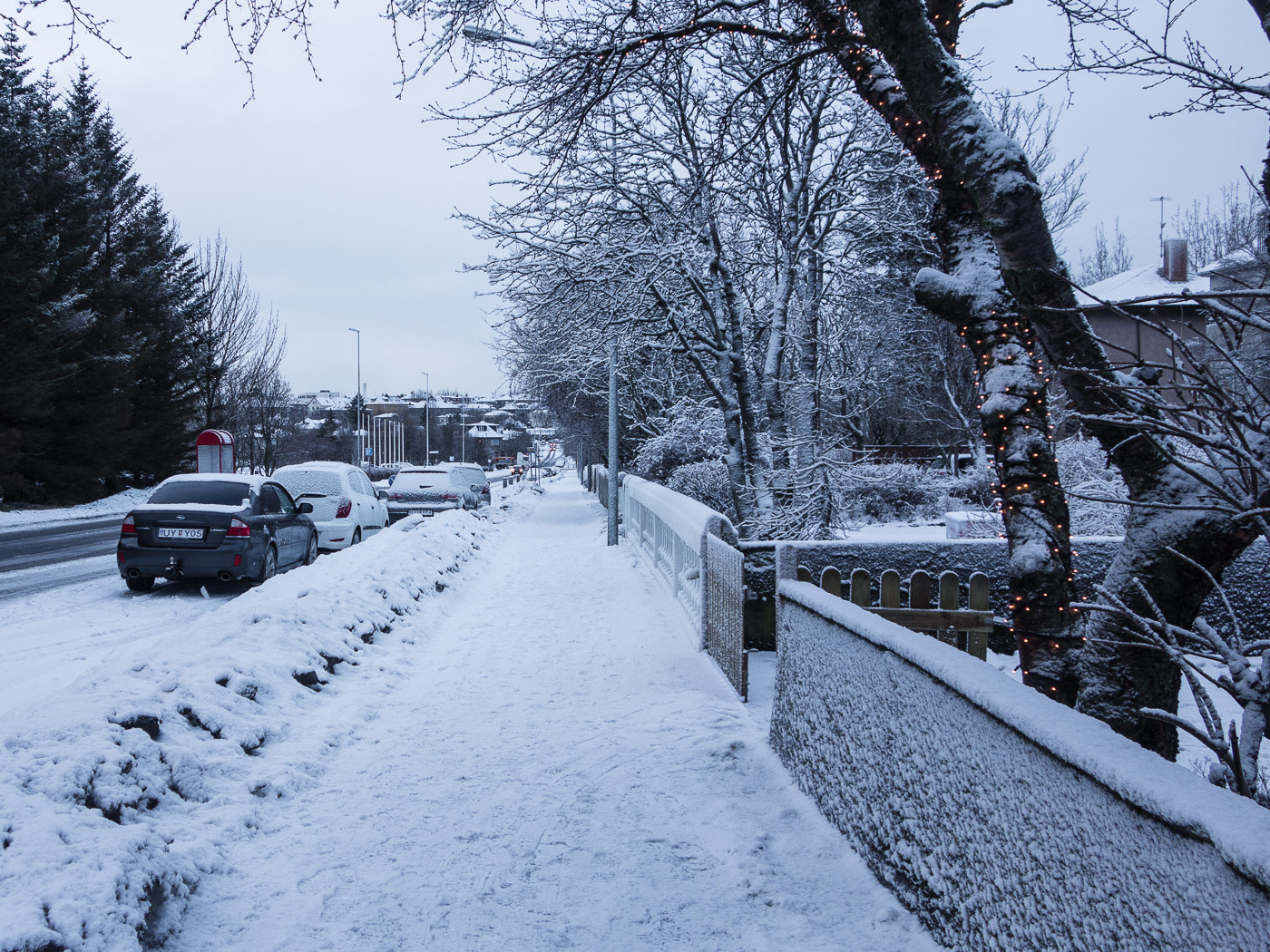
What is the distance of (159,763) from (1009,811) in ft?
11.8

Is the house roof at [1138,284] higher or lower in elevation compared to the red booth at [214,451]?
higher

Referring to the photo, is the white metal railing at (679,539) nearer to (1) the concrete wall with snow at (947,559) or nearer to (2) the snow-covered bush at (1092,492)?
(1) the concrete wall with snow at (947,559)

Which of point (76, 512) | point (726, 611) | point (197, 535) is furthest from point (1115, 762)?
point (76, 512)

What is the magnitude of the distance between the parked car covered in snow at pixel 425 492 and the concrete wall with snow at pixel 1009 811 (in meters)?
17.1

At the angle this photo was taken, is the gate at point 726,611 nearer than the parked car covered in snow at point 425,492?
Yes

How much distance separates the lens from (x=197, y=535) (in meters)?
10.1

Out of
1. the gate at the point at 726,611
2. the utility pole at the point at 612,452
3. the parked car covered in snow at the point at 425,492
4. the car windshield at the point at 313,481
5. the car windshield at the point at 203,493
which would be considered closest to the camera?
the gate at the point at 726,611

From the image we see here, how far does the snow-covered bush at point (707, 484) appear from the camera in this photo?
16.3 meters

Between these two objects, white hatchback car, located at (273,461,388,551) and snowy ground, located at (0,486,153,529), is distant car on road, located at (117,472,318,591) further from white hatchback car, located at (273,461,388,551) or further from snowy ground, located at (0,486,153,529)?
snowy ground, located at (0,486,153,529)

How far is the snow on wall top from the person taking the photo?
143cm

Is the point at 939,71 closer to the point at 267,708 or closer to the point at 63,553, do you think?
the point at 267,708

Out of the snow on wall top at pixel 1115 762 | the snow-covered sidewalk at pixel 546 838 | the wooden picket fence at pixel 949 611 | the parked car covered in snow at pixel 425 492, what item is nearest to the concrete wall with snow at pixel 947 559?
the wooden picket fence at pixel 949 611

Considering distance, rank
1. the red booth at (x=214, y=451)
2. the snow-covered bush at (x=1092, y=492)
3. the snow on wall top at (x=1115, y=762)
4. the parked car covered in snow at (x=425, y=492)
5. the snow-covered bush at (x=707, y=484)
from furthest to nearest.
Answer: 1. the red booth at (x=214, y=451)
2. the parked car covered in snow at (x=425, y=492)
3. the snow-covered bush at (x=707, y=484)
4. the snow-covered bush at (x=1092, y=492)
5. the snow on wall top at (x=1115, y=762)

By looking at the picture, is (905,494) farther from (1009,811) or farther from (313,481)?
(1009,811)
